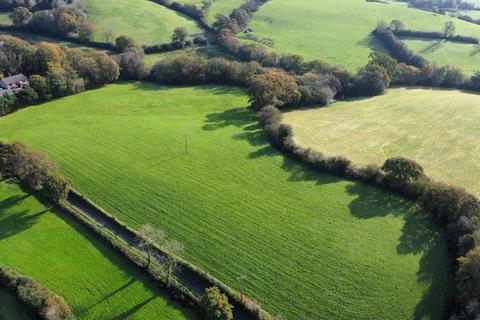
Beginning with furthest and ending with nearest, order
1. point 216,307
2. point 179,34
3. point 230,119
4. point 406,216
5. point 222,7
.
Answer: point 222,7
point 179,34
point 230,119
point 406,216
point 216,307

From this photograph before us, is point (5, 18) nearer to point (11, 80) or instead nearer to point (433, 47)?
point (11, 80)

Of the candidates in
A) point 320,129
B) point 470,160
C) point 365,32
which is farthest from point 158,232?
point 365,32

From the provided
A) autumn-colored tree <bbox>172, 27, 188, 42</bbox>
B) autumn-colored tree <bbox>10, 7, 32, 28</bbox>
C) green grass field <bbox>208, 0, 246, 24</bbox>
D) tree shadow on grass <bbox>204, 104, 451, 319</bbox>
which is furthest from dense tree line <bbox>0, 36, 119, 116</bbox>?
green grass field <bbox>208, 0, 246, 24</bbox>

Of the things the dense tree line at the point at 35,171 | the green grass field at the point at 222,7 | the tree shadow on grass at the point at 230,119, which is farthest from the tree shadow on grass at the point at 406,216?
the green grass field at the point at 222,7

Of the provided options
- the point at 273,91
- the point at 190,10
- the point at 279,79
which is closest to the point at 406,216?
the point at 273,91

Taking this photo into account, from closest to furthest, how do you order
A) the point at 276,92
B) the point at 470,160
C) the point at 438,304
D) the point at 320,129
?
1. the point at 438,304
2. the point at 470,160
3. the point at 320,129
4. the point at 276,92

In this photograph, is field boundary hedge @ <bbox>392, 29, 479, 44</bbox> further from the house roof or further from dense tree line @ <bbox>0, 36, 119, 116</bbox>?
the house roof

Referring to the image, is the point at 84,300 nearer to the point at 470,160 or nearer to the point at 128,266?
the point at 128,266
